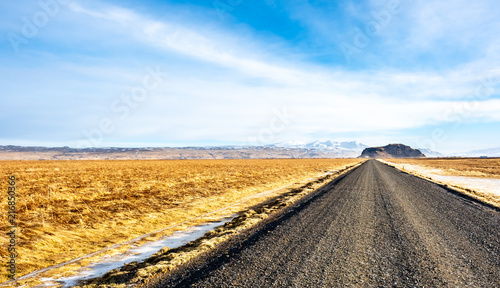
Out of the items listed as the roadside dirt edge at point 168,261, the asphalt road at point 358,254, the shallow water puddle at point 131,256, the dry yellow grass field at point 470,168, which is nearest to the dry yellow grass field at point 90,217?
the shallow water puddle at point 131,256

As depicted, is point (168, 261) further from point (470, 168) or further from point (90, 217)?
point (470, 168)

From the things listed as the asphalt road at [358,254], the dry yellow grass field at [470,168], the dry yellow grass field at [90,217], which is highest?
the asphalt road at [358,254]

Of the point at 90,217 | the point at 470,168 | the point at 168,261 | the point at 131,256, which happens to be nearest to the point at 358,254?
the point at 168,261

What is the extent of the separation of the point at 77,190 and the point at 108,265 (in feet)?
49.5

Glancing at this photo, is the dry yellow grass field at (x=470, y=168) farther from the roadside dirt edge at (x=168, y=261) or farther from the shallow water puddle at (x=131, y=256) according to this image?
the shallow water puddle at (x=131, y=256)

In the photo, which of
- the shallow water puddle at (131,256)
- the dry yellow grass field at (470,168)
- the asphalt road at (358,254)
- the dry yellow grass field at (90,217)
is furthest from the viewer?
the dry yellow grass field at (470,168)

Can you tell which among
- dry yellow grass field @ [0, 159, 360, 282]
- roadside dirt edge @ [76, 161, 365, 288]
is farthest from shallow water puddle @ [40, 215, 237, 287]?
dry yellow grass field @ [0, 159, 360, 282]

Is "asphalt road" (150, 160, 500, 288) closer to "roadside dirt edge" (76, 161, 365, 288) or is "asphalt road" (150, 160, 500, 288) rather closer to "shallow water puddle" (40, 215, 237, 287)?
"roadside dirt edge" (76, 161, 365, 288)

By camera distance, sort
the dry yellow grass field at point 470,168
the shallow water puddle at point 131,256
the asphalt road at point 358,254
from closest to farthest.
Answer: the asphalt road at point 358,254, the shallow water puddle at point 131,256, the dry yellow grass field at point 470,168

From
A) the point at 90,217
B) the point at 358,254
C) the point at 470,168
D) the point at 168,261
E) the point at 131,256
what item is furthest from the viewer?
the point at 470,168

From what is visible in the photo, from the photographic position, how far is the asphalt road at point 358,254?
5.82 meters

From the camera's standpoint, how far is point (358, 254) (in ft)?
23.9

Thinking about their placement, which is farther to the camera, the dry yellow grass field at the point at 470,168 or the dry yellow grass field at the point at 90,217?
the dry yellow grass field at the point at 470,168

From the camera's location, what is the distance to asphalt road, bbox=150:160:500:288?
582 cm
